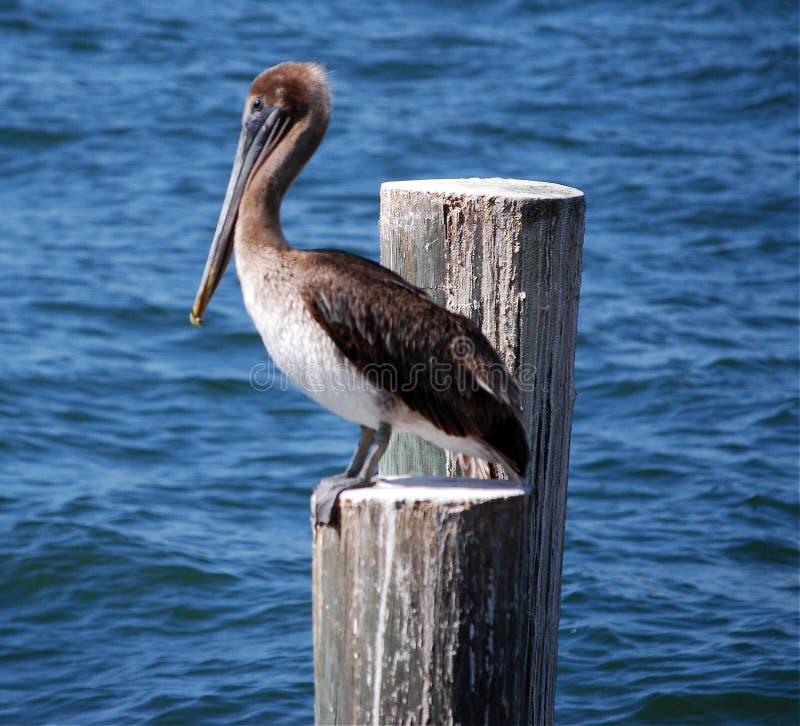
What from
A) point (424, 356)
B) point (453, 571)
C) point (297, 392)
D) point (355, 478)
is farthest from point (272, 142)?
point (297, 392)

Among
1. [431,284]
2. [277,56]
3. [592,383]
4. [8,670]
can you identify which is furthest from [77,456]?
[277,56]

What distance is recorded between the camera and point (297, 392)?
8438mm

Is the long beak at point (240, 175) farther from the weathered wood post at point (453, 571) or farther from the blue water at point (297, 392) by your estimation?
the blue water at point (297, 392)

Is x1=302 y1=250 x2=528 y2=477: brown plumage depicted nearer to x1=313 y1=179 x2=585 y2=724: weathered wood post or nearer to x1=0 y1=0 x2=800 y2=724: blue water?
x1=313 y1=179 x2=585 y2=724: weathered wood post

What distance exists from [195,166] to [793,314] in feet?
18.1

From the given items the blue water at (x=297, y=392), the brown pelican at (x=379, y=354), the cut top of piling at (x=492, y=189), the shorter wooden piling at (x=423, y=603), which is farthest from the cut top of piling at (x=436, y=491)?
the blue water at (x=297, y=392)


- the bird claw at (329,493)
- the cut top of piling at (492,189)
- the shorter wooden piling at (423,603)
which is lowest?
the shorter wooden piling at (423,603)

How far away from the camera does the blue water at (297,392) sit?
18.9 ft

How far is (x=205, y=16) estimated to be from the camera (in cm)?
1529

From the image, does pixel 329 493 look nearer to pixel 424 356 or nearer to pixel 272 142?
pixel 424 356

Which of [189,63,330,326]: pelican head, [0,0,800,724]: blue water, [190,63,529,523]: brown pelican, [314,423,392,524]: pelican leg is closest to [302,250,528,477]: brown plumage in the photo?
[190,63,529,523]: brown pelican

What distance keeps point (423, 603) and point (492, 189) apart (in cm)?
121

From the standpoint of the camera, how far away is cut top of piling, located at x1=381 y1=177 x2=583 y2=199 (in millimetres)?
3498

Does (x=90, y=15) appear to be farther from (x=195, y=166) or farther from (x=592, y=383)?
(x=592, y=383)
